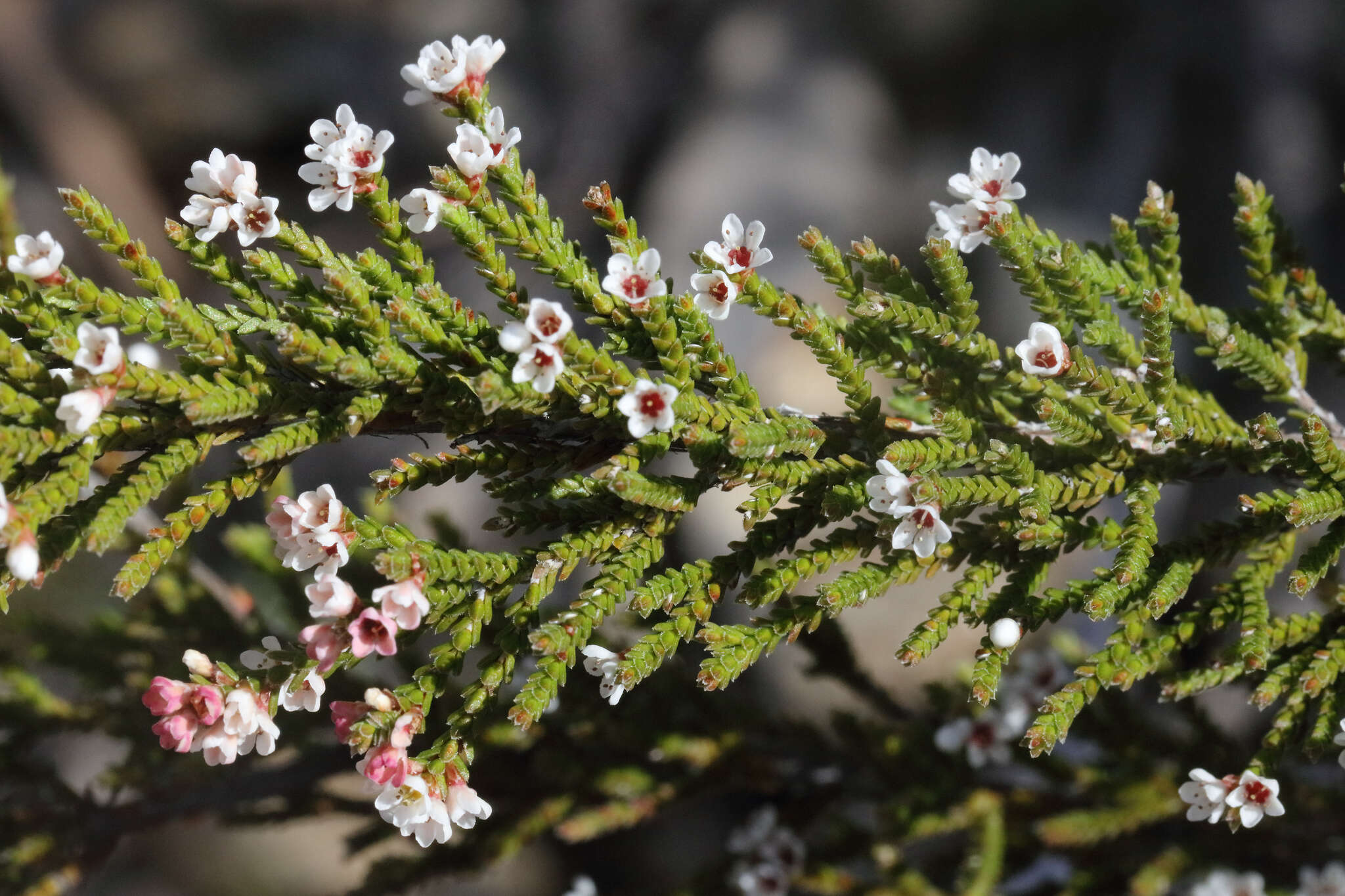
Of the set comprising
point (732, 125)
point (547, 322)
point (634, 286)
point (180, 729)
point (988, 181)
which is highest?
point (732, 125)

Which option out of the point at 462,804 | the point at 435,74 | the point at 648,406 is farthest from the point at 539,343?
the point at 462,804

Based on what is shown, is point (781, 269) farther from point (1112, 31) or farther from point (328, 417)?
point (328, 417)

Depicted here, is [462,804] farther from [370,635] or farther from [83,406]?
[83,406]

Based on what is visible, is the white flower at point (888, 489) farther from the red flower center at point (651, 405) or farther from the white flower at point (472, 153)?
the white flower at point (472, 153)

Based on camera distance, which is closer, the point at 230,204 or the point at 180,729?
the point at 180,729

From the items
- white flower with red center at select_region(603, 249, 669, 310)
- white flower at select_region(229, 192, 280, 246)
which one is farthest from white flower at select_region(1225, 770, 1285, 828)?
white flower at select_region(229, 192, 280, 246)
